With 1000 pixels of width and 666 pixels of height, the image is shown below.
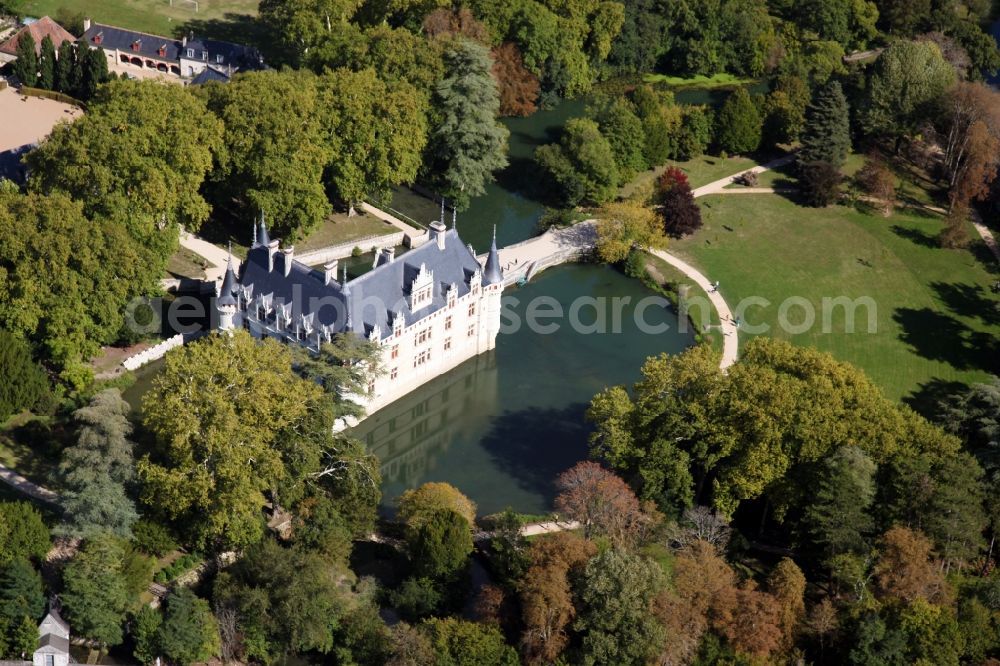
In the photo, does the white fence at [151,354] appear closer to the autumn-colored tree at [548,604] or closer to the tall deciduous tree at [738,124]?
the autumn-colored tree at [548,604]

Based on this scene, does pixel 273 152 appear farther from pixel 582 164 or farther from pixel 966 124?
pixel 966 124

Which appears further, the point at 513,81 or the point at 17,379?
the point at 513,81

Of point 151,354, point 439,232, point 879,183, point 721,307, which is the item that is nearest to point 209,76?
point 151,354

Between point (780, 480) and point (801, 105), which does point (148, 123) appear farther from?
point (801, 105)

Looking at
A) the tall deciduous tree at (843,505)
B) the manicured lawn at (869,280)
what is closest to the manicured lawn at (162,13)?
the manicured lawn at (869,280)

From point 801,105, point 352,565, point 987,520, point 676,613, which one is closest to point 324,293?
point 352,565

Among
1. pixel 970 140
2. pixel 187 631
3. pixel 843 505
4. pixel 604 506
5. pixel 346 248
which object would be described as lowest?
pixel 187 631

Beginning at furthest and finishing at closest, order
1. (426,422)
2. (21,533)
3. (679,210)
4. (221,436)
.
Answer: (679,210)
(426,422)
(221,436)
(21,533)
